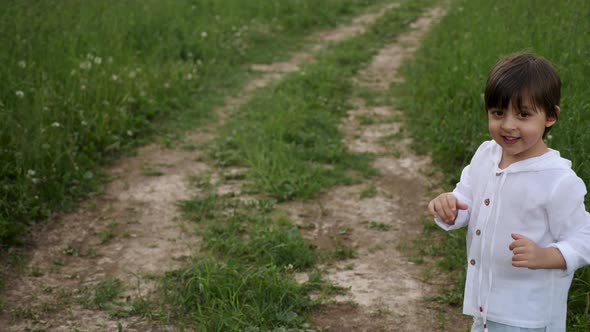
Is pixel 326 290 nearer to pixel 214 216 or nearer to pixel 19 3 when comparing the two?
pixel 214 216

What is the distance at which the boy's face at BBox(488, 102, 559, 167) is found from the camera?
241 cm

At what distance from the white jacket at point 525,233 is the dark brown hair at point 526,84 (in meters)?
0.19

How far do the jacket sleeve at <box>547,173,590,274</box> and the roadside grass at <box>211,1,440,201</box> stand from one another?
354 cm

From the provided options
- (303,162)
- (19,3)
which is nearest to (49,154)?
(303,162)

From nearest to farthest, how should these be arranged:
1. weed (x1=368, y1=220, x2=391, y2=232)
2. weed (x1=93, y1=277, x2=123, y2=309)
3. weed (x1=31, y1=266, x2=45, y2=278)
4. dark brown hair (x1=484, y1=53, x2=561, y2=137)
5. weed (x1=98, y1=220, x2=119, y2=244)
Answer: dark brown hair (x1=484, y1=53, x2=561, y2=137)
weed (x1=93, y1=277, x2=123, y2=309)
weed (x1=31, y1=266, x2=45, y2=278)
weed (x1=98, y1=220, x2=119, y2=244)
weed (x1=368, y1=220, x2=391, y2=232)

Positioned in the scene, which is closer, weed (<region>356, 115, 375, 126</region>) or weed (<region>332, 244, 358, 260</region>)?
weed (<region>332, 244, 358, 260</region>)

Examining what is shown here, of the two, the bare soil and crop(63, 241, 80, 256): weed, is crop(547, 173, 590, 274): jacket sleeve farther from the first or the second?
crop(63, 241, 80, 256): weed

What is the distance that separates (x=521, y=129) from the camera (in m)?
2.41

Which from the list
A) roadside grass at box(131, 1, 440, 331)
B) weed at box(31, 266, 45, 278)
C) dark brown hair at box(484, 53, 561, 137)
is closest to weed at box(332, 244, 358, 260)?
roadside grass at box(131, 1, 440, 331)

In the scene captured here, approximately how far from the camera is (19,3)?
8633 millimetres

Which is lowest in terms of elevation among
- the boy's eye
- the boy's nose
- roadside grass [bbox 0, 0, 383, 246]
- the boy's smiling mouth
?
roadside grass [bbox 0, 0, 383, 246]

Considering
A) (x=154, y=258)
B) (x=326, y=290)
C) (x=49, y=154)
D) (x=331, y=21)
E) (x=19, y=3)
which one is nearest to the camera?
(x=326, y=290)

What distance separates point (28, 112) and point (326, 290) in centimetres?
330

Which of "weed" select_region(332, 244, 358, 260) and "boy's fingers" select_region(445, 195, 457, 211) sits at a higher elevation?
"boy's fingers" select_region(445, 195, 457, 211)
